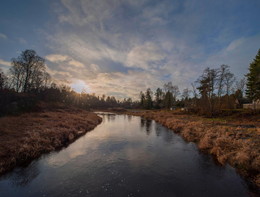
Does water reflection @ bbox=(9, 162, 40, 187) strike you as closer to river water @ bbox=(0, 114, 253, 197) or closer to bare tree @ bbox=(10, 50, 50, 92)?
river water @ bbox=(0, 114, 253, 197)

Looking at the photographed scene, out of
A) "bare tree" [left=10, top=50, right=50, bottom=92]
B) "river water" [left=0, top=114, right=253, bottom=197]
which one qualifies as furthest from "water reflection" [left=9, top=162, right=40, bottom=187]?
"bare tree" [left=10, top=50, right=50, bottom=92]

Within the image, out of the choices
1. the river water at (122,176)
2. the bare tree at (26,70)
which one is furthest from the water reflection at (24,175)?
the bare tree at (26,70)

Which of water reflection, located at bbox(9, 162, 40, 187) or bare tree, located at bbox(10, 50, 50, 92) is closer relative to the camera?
water reflection, located at bbox(9, 162, 40, 187)

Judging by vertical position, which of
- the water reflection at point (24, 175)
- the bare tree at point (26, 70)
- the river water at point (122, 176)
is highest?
the bare tree at point (26, 70)

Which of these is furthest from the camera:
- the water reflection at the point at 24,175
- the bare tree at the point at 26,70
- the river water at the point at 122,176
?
the bare tree at the point at 26,70

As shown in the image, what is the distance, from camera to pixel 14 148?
351 inches

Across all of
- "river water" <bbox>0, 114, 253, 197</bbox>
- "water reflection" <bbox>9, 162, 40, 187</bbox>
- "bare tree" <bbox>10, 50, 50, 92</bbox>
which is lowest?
"water reflection" <bbox>9, 162, 40, 187</bbox>

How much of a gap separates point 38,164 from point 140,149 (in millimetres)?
8191

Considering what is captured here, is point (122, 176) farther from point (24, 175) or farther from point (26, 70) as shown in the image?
point (26, 70)

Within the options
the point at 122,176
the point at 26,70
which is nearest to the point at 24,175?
Answer: the point at 122,176

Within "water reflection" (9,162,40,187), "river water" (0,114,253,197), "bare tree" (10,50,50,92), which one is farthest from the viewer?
"bare tree" (10,50,50,92)

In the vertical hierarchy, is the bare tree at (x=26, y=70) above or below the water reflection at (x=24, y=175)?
above

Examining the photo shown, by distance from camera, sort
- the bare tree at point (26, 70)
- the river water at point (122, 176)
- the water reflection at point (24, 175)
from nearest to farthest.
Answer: the river water at point (122, 176)
the water reflection at point (24, 175)
the bare tree at point (26, 70)

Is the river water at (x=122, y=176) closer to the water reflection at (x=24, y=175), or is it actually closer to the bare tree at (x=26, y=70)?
the water reflection at (x=24, y=175)
